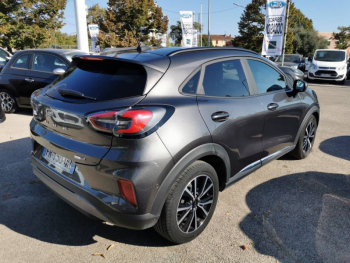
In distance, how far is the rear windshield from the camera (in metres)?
2.32

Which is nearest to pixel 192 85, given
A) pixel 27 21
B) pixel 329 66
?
pixel 329 66

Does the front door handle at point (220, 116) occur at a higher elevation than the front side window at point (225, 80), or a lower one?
lower

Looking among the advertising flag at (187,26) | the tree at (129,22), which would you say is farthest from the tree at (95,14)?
the advertising flag at (187,26)

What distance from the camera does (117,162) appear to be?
82.3 inches

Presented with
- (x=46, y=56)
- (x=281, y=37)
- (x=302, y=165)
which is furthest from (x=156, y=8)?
(x=302, y=165)

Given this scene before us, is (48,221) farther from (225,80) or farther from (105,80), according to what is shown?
(225,80)

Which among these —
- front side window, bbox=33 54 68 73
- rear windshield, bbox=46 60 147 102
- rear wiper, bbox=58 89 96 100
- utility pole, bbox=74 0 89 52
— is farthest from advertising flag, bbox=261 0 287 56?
rear wiper, bbox=58 89 96 100

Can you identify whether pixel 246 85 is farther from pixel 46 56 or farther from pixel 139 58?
pixel 46 56

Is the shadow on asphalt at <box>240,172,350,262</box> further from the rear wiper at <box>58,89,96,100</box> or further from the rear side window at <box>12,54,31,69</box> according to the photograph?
the rear side window at <box>12,54,31,69</box>

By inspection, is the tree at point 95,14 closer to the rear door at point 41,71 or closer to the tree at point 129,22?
the tree at point 129,22

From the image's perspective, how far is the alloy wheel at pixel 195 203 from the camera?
251 centimetres

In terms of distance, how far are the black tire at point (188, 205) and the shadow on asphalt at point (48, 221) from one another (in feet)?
0.79

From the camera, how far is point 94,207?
2.23 m

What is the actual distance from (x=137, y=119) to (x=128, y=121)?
0.07 m
